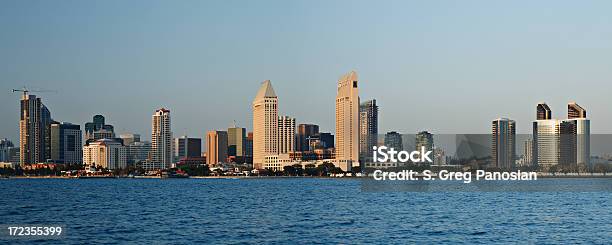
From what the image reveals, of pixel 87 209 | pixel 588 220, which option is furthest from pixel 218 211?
pixel 588 220

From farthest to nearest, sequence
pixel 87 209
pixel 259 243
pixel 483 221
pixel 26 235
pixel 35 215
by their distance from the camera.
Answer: pixel 87 209
pixel 35 215
pixel 483 221
pixel 26 235
pixel 259 243

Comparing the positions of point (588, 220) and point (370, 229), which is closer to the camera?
point (370, 229)

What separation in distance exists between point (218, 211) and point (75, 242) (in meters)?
28.6

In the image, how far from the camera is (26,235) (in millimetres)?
53656

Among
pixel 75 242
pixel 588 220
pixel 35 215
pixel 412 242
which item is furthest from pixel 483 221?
pixel 35 215

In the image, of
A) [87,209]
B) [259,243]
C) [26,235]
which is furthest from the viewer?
[87,209]

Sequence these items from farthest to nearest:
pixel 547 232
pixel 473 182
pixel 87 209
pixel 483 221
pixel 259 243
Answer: pixel 473 182 < pixel 87 209 < pixel 483 221 < pixel 547 232 < pixel 259 243

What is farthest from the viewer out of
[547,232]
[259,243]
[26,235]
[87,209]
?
[87,209]

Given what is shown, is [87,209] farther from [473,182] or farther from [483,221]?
[473,182]

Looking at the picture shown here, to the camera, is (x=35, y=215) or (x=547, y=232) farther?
(x=35, y=215)

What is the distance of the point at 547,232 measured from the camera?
5712 cm

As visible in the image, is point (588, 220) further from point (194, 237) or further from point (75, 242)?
point (75, 242)

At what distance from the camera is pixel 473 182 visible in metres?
179

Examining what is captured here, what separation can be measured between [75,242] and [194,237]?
22.8 feet
